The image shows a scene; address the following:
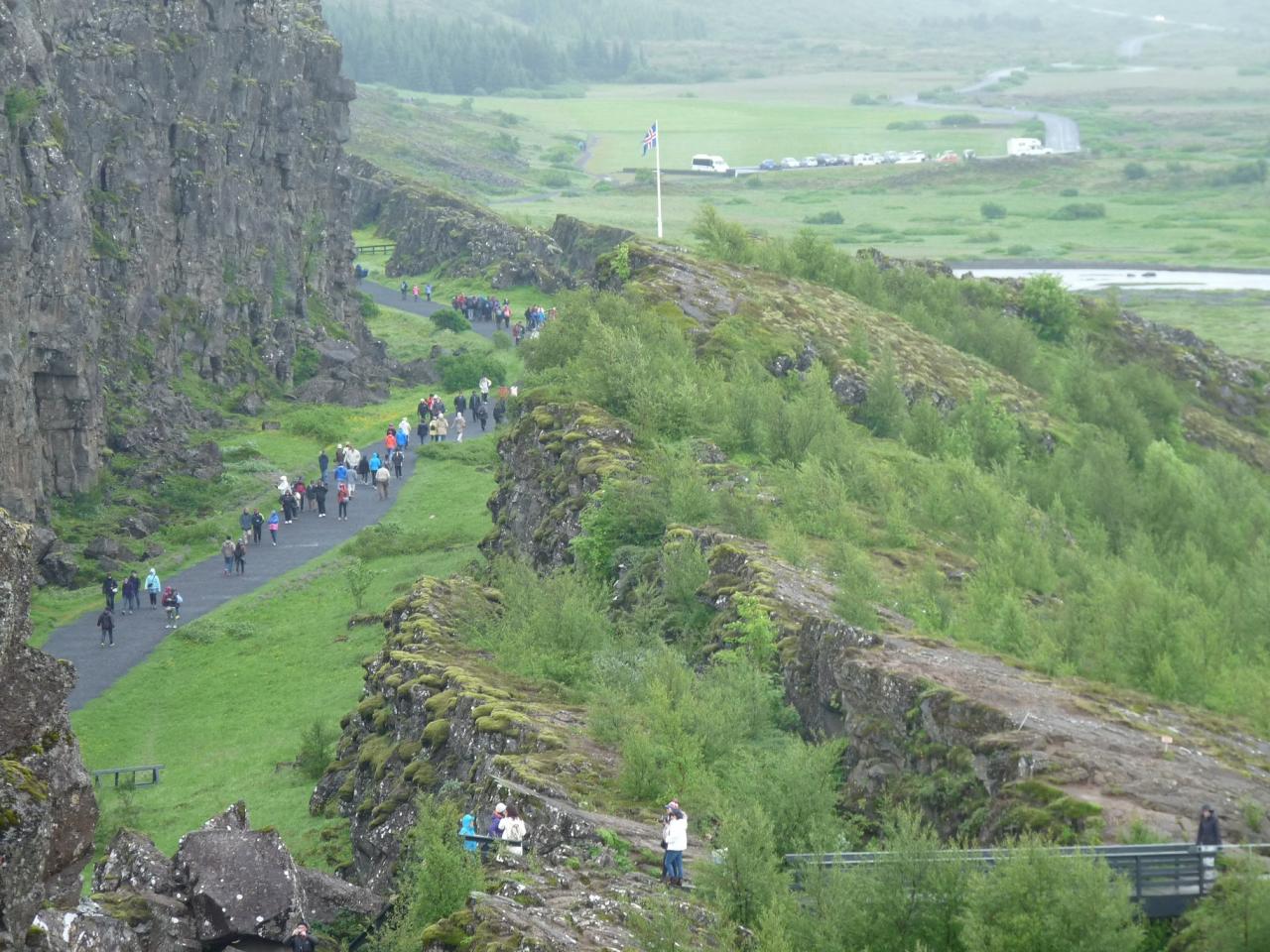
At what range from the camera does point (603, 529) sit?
136 feet

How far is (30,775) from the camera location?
21.1 metres

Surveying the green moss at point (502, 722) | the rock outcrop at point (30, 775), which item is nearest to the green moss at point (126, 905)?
the rock outcrop at point (30, 775)

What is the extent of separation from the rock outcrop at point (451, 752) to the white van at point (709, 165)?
144 metres

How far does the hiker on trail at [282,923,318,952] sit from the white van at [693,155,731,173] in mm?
160558

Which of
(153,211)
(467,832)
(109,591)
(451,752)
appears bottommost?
(109,591)

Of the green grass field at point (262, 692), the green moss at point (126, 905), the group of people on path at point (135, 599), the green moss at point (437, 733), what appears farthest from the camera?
the group of people on path at point (135, 599)

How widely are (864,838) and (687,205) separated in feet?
440

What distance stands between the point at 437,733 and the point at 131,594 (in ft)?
72.8

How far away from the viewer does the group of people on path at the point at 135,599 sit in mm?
50094

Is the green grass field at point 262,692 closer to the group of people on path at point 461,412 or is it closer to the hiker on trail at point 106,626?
the hiker on trail at point 106,626

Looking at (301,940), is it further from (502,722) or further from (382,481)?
(382,481)

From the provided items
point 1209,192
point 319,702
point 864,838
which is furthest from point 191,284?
point 1209,192

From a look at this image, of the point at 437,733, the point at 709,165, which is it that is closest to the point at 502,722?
the point at 437,733

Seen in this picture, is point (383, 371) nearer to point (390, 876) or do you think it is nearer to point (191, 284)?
point (191, 284)
